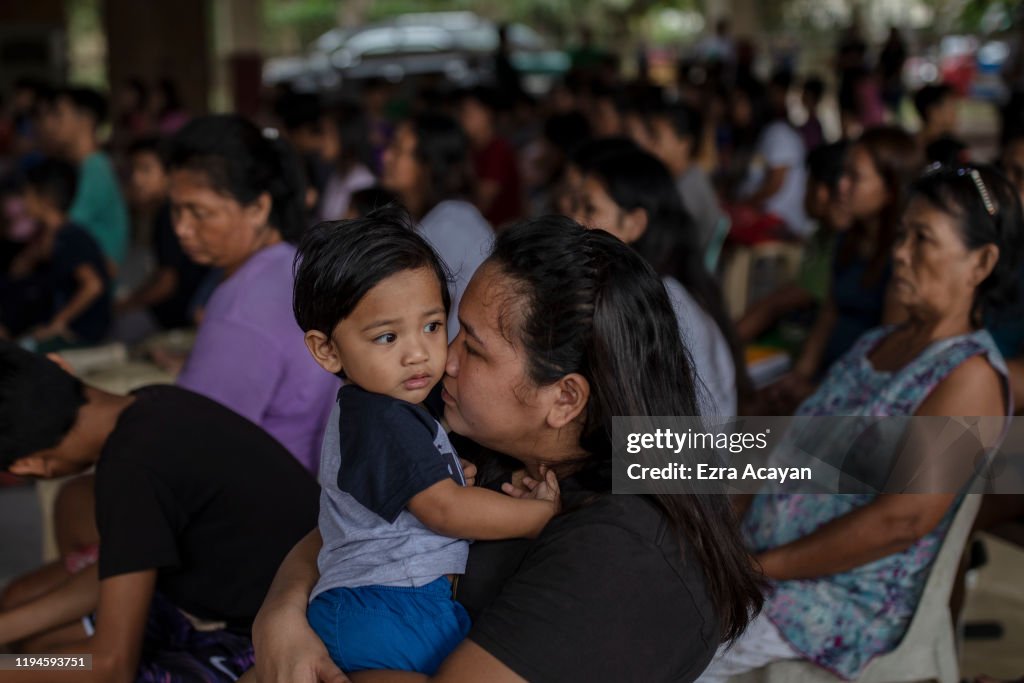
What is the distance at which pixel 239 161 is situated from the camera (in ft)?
9.23

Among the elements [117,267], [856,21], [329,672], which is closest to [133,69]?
[117,267]

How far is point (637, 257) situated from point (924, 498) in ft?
3.20

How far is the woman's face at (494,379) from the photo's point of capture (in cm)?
152

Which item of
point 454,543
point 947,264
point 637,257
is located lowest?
point 454,543

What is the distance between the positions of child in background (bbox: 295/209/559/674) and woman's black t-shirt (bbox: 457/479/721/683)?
0.40 feet

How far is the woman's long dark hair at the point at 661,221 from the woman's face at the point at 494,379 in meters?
1.55

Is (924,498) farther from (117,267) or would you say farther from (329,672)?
(117,267)

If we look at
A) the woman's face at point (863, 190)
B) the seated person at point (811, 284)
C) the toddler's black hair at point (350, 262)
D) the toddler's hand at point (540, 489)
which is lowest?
the seated person at point (811, 284)

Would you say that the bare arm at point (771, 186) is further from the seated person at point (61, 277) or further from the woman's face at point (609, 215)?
the woman's face at point (609, 215)

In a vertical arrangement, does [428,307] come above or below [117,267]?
above

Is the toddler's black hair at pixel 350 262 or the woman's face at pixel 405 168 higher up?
the toddler's black hair at pixel 350 262

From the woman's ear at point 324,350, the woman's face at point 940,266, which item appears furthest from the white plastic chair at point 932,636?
the woman's ear at point 324,350

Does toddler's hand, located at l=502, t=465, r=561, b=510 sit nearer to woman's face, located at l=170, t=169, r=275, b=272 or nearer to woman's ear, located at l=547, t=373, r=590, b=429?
woman's ear, located at l=547, t=373, r=590, b=429

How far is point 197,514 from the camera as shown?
2.08 meters
